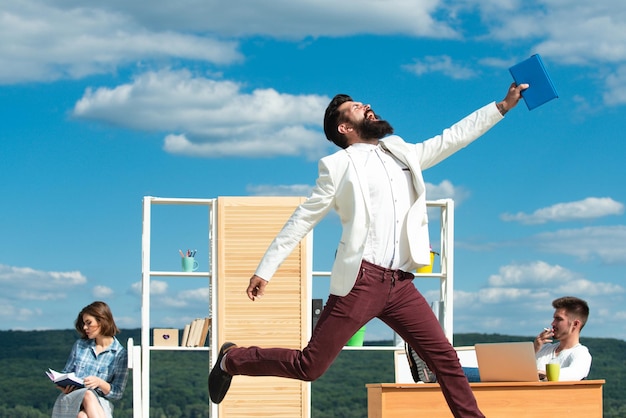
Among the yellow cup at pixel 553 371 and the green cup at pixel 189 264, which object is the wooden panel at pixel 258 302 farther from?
the yellow cup at pixel 553 371

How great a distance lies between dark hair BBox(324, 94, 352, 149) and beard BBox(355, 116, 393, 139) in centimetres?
8

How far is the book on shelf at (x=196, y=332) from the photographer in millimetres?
6465

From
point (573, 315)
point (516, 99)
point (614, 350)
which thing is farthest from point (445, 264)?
point (614, 350)

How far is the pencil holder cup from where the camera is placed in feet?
21.4

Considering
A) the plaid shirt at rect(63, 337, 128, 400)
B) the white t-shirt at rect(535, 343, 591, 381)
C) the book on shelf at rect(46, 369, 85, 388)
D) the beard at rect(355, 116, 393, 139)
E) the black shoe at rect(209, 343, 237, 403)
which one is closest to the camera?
the beard at rect(355, 116, 393, 139)

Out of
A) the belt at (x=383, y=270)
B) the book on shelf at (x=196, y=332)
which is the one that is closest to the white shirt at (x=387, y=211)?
the belt at (x=383, y=270)

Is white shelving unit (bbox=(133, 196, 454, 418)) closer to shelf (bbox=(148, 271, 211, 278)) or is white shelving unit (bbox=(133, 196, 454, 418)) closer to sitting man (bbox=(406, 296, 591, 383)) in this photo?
shelf (bbox=(148, 271, 211, 278))

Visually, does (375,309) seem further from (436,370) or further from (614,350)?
(614,350)

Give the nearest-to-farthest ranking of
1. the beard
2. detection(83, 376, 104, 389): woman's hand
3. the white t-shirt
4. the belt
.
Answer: the belt → the beard → the white t-shirt → detection(83, 376, 104, 389): woman's hand

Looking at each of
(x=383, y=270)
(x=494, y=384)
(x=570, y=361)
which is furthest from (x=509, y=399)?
(x=383, y=270)

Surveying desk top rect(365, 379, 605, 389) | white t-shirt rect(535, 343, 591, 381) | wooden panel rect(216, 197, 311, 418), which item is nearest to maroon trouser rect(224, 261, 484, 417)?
desk top rect(365, 379, 605, 389)

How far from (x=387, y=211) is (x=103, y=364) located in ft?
7.91

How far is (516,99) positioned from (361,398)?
9099 millimetres

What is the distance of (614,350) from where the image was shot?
37.3 ft
